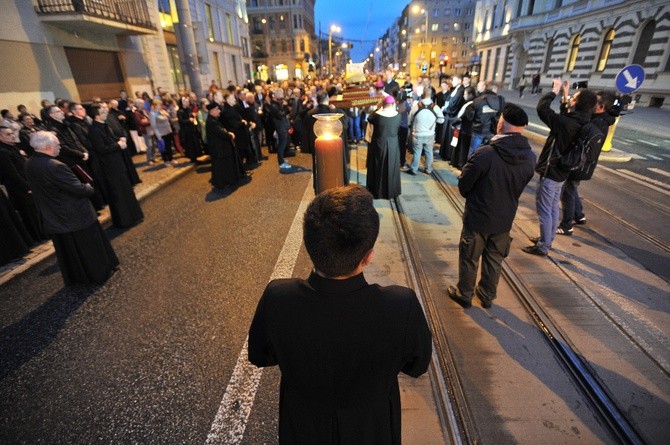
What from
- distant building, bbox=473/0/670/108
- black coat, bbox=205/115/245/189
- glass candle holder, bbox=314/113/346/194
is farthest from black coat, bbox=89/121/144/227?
distant building, bbox=473/0/670/108

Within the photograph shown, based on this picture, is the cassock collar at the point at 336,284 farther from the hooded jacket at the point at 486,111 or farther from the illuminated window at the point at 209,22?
the illuminated window at the point at 209,22

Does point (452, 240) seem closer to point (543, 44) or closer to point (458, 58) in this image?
point (543, 44)

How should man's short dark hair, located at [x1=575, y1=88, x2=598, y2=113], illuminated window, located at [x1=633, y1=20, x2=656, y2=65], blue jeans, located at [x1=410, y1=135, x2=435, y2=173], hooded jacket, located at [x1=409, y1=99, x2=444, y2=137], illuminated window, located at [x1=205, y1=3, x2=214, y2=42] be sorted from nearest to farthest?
1. man's short dark hair, located at [x1=575, y1=88, x2=598, y2=113]
2. hooded jacket, located at [x1=409, y1=99, x2=444, y2=137]
3. blue jeans, located at [x1=410, y1=135, x2=435, y2=173]
4. illuminated window, located at [x1=633, y1=20, x2=656, y2=65]
5. illuminated window, located at [x1=205, y1=3, x2=214, y2=42]

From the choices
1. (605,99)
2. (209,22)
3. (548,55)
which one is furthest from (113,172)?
(548,55)

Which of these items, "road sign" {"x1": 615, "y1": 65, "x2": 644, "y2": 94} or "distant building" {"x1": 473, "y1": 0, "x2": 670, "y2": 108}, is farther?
"distant building" {"x1": 473, "y1": 0, "x2": 670, "y2": 108}

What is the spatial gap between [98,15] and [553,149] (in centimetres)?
1439

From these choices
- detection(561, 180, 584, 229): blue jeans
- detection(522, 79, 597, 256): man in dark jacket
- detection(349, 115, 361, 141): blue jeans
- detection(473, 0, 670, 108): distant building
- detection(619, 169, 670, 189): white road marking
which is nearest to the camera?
detection(522, 79, 597, 256): man in dark jacket

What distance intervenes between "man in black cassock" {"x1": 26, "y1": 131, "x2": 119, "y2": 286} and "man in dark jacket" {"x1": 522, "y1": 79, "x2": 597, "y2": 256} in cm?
566

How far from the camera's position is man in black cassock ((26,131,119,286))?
12.0 ft

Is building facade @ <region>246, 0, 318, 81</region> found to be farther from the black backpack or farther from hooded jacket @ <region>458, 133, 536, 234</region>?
hooded jacket @ <region>458, 133, 536, 234</region>

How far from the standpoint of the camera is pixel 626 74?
7641mm

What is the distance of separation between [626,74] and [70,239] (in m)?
11.3

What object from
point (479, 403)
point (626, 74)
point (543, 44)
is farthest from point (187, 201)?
point (543, 44)

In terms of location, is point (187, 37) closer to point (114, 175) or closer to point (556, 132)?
point (114, 175)
